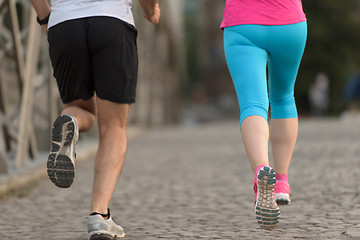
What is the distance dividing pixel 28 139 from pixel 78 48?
431cm

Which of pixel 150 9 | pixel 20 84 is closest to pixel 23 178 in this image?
pixel 20 84

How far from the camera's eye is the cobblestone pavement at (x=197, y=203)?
3.93 m

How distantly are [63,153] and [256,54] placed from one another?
1056mm

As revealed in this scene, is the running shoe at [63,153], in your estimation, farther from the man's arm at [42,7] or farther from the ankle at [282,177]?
the ankle at [282,177]

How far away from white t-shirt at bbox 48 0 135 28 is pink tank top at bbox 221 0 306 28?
0.54 metres

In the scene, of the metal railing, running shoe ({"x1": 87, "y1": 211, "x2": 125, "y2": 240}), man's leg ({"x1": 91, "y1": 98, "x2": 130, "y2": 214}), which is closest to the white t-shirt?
man's leg ({"x1": 91, "y1": 98, "x2": 130, "y2": 214})

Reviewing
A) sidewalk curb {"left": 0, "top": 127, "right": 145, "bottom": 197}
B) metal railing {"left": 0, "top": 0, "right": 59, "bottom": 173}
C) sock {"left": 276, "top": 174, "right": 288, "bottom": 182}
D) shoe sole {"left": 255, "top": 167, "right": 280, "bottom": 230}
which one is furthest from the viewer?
metal railing {"left": 0, "top": 0, "right": 59, "bottom": 173}

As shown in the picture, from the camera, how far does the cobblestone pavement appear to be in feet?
12.9

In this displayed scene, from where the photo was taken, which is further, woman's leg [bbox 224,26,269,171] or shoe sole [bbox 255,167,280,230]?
woman's leg [bbox 224,26,269,171]

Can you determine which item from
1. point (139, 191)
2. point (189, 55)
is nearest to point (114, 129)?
point (139, 191)

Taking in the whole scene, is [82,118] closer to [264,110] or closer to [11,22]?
[264,110]

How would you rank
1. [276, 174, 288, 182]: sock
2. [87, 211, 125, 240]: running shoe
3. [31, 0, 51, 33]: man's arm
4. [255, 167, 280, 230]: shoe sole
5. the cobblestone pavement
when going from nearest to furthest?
1. [255, 167, 280, 230]: shoe sole
2. [87, 211, 125, 240]: running shoe
3. [31, 0, 51, 33]: man's arm
4. the cobblestone pavement
5. [276, 174, 288, 182]: sock

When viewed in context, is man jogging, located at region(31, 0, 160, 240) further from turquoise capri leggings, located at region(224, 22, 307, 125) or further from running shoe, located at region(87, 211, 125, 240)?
turquoise capri leggings, located at region(224, 22, 307, 125)

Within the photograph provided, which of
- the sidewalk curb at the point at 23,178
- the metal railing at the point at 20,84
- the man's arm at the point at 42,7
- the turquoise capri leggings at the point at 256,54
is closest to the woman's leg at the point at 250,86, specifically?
the turquoise capri leggings at the point at 256,54
